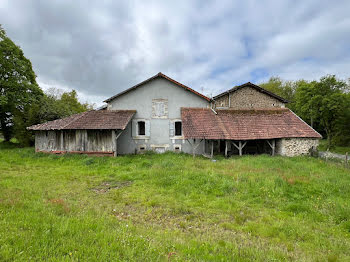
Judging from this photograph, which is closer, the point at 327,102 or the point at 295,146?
the point at 295,146

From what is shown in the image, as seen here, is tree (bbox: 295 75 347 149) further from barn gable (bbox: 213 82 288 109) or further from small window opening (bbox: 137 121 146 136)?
small window opening (bbox: 137 121 146 136)

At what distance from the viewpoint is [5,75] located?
18453 mm

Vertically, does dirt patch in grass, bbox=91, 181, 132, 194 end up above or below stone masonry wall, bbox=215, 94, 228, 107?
below

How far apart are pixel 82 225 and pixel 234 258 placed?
10.3 feet

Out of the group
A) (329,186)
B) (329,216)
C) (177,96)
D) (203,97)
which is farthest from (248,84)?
(329,216)

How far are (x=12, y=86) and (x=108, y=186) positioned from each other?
19426mm

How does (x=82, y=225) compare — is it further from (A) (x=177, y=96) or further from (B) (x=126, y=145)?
(A) (x=177, y=96)

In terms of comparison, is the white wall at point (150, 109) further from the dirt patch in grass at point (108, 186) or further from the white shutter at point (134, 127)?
the dirt patch in grass at point (108, 186)

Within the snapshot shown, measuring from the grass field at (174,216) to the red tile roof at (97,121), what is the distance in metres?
4.31

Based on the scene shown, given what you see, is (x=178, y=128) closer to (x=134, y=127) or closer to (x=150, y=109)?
(x=150, y=109)

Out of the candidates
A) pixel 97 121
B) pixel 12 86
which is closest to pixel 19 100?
pixel 12 86

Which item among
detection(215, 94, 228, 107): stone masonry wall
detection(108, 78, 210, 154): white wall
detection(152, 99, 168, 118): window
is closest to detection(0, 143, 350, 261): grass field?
detection(108, 78, 210, 154): white wall

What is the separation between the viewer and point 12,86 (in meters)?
18.2

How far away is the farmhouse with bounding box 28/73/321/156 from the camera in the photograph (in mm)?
12930
